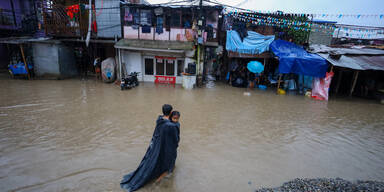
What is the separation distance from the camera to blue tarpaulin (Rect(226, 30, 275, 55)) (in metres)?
13.4

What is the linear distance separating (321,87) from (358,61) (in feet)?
9.21

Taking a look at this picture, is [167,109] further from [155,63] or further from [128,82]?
[155,63]

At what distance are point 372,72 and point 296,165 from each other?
1429 cm

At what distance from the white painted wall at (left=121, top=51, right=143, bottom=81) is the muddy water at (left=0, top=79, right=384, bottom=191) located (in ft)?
16.7

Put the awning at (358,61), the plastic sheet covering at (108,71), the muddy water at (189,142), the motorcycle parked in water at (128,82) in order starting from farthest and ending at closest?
the plastic sheet covering at (108,71) → the motorcycle parked in water at (128,82) → the awning at (358,61) → the muddy water at (189,142)

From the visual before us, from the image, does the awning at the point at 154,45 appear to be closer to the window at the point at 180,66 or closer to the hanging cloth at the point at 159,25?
the hanging cloth at the point at 159,25

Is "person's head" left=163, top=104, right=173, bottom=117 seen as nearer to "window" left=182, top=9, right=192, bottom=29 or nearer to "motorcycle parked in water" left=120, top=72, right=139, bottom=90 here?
"motorcycle parked in water" left=120, top=72, right=139, bottom=90

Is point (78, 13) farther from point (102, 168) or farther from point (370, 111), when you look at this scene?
point (370, 111)

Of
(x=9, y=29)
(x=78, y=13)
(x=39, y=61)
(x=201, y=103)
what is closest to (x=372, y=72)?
(x=201, y=103)

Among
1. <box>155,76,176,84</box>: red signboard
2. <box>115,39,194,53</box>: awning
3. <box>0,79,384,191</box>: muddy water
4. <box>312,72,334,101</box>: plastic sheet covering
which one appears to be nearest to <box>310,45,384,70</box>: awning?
<box>312,72,334,101</box>: plastic sheet covering

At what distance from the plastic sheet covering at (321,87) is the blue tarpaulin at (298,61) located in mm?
352

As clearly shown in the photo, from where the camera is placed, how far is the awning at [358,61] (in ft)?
35.8

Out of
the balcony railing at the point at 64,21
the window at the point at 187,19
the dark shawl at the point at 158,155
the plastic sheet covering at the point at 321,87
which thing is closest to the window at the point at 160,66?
the window at the point at 187,19

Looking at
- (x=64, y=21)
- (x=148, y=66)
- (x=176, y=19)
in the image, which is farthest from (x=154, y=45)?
(x=64, y=21)
